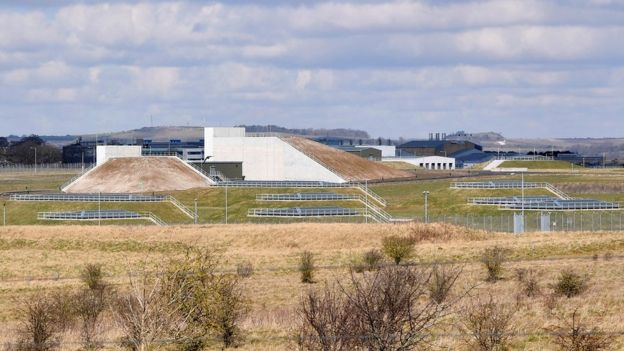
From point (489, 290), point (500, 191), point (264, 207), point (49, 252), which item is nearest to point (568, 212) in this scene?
point (500, 191)

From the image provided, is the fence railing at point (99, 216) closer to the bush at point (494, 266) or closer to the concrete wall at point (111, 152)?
the concrete wall at point (111, 152)

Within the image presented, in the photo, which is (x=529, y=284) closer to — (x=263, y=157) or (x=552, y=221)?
(x=552, y=221)

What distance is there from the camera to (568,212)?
372 feet

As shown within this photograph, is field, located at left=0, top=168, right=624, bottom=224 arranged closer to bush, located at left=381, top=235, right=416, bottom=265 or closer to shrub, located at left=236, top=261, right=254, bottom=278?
bush, located at left=381, top=235, right=416, bottom=265

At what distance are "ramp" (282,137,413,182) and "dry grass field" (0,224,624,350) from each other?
68.3 m

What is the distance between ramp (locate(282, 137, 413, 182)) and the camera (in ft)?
566

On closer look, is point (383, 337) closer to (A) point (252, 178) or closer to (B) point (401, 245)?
(B) point (401, 245)

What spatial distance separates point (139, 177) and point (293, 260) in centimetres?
8502

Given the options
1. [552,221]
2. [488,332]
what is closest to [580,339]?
[488,332]

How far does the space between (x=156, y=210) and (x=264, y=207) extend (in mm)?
12356

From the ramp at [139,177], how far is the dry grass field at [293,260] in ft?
156

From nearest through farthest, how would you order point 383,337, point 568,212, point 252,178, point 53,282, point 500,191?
point 383,337 < point 53,282 < point 568,212 < point 500,191 < point 252,178

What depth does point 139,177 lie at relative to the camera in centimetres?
15900

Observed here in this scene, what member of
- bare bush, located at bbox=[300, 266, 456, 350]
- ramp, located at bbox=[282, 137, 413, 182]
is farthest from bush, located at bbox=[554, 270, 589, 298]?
ramp, located at bbox=[282, 137, 413, 182]
